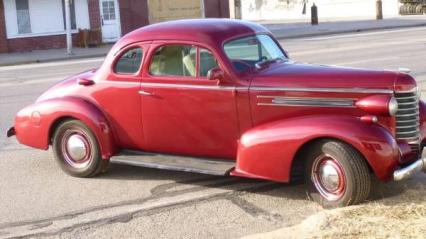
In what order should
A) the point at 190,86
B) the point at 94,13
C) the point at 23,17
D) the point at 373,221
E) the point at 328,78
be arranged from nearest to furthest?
the point at 373,221 → the point at 328,78 → the point at 190,86 → the point at 23,17 → the point at 94,13

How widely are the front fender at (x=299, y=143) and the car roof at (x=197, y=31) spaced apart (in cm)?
109

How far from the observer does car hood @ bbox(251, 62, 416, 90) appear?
577 centimetres

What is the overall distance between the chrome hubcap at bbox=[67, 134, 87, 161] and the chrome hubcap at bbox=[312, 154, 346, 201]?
2.65 metres

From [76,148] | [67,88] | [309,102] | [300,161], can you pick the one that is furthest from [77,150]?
[309,102]

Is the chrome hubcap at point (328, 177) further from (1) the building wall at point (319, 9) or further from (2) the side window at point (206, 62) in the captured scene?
(1) the building wall at point (319, 9)

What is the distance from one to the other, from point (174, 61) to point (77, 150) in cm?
150

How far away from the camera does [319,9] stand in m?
53.0

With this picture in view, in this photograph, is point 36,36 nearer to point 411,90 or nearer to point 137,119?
point 137,119

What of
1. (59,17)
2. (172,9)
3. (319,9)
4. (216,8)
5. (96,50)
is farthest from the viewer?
(319,9)

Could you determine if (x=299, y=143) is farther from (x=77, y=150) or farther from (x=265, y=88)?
(x=77, y=150)

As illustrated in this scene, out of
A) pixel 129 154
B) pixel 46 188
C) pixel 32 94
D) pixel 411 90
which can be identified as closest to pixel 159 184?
pixel 129 154

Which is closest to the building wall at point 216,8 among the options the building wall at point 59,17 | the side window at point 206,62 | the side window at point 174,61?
the building wall at point 59,17

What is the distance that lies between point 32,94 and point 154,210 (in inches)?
342

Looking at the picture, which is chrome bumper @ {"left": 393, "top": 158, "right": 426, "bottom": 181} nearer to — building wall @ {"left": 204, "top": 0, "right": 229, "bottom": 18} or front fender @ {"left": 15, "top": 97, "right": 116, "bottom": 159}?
front fender @ {"left": 15, "top": 97, "right": 116, "bottom": 159}
